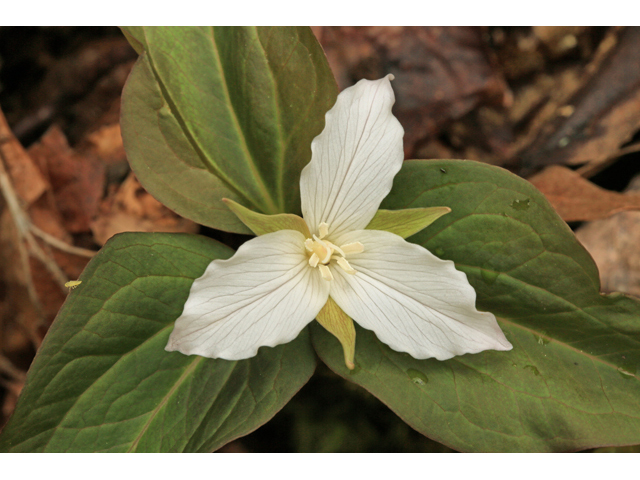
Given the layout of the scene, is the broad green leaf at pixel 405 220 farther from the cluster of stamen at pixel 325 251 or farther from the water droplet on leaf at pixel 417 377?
the water droplet on leaf at pixel 417 377

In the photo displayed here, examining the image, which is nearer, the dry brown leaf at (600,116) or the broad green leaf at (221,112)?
the broad green leaf at (221,112)

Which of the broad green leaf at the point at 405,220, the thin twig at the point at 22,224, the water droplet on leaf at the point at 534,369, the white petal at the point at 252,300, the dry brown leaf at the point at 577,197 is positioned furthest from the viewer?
the thin twig at the point at 22,224

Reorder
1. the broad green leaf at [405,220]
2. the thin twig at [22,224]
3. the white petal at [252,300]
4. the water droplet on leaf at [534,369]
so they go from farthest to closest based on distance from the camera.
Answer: the thin twig at [22,224] → the water droplet on leaf at [534,369] → the broad green leaf at [405,220] → the white petal at [252,300]

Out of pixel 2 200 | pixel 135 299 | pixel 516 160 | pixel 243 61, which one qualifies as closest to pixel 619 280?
pixel 516 160

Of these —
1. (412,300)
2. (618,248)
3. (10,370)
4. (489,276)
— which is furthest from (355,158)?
(10,370)

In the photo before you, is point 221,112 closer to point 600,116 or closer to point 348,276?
point 348,276

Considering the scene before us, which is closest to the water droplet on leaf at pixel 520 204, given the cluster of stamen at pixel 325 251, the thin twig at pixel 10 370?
the cluster of stamen at pixel 325 251

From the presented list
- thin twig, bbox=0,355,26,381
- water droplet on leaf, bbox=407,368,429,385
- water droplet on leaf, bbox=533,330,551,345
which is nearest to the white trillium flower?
water droplet on leaf, bbox=407,368,429,385
